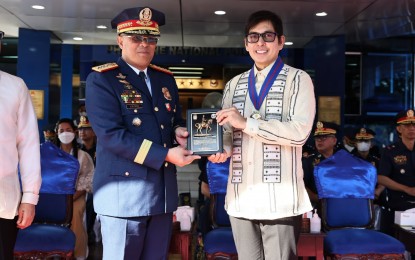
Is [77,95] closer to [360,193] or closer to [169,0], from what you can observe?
[169,0]

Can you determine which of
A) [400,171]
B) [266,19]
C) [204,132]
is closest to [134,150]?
[204,132]

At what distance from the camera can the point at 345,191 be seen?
394 centimetres

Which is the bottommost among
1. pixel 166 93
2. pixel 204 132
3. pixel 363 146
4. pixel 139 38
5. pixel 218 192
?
pixel 218 192

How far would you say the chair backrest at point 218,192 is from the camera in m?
4.15

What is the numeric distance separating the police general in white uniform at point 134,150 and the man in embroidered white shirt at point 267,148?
27 centimetres

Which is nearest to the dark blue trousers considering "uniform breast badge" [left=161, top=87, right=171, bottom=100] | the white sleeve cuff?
the white sleeve cuff

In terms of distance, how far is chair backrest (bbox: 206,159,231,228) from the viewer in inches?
163

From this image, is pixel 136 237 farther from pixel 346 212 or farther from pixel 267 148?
pixel 346 212

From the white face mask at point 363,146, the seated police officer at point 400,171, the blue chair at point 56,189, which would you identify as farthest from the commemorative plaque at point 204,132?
the white face mask at point 363,146

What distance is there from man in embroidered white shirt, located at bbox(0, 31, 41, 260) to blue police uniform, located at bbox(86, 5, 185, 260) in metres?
0.27

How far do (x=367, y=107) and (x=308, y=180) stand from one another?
307 inches

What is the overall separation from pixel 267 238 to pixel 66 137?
3.89 m

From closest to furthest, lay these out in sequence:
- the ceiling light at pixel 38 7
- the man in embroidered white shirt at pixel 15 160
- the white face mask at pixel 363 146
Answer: the man in embroidered white shirt at pixel 15 160
the white face mask at pixel 363 146
the ceiling light at pixel 38 7

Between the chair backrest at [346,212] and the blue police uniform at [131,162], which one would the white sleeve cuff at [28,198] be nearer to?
the blue police uniform at [131,162]
